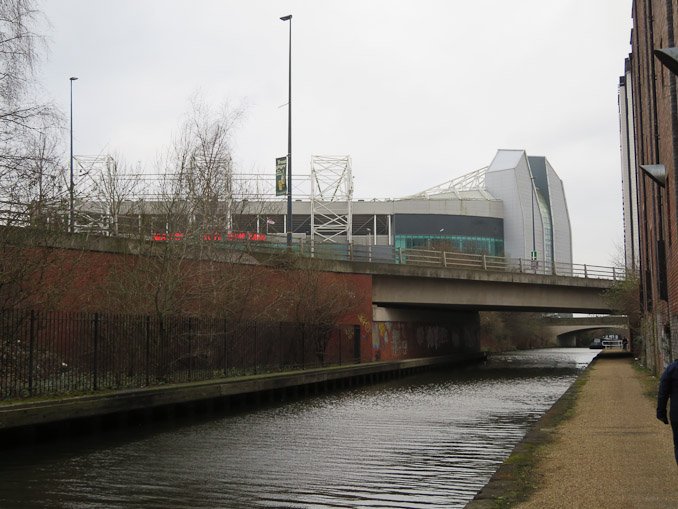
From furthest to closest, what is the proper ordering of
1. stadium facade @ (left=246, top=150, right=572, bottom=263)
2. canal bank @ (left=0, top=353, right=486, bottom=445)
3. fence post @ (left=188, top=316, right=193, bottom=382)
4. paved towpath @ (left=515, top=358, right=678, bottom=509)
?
stadium facade @ (left=246, top=150, right=572, bottom=263), fence post @ (left=188, top=316, right=193, bottom=382), canal bank @ (left=0, top=353, right=486, bottom=445), paved towpath @ (left=515, top=358, right=678, bottom=509)

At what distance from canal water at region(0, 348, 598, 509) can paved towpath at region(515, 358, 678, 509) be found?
1.25 m

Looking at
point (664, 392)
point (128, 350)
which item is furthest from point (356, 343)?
point (664, 392)

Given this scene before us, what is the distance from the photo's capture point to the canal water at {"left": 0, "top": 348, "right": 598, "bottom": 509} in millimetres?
9656

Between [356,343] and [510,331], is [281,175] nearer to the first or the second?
[356,343]

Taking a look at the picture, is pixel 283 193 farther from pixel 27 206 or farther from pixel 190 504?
pixel 190 504

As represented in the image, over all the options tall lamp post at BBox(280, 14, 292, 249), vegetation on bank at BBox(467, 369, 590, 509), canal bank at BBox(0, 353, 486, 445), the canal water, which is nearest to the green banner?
tall lamp post at BBox(280, 14, 292, 249)

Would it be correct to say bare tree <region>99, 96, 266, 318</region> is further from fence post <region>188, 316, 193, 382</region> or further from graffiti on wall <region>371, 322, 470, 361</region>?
graffiti on wall <region>371, 322, 470, 361</region>

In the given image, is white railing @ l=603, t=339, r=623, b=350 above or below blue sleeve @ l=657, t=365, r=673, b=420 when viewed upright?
below

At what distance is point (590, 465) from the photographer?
378 inches

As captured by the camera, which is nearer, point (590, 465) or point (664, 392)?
point (664, 392)

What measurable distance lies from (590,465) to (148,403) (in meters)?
11.5

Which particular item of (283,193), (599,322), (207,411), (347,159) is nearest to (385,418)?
(207,411)

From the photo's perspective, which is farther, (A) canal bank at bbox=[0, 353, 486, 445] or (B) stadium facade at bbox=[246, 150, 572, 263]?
(B) stadium facade at bbox=[246, 150, 572, 263]

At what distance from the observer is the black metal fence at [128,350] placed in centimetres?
1703
